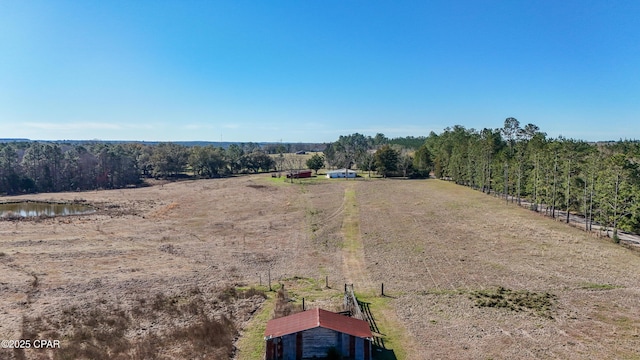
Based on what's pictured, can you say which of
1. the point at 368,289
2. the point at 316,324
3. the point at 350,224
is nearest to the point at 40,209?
the point at 350,224

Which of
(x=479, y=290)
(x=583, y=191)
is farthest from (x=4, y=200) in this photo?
(x=583, y=191)

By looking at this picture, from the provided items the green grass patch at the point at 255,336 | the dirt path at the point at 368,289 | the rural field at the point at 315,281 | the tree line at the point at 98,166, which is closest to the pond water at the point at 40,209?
the rural field at the point at 315,281

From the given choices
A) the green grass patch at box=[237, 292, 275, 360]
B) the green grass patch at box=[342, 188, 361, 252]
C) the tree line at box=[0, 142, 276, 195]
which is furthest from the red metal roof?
the tree line at box=[0, 142, 276, 195]

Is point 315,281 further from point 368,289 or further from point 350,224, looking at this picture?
point 350,224

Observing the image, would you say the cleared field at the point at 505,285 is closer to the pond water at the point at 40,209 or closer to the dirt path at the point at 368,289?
the dirt path at the point at 368,289

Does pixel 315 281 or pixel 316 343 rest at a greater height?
pixel 316 343

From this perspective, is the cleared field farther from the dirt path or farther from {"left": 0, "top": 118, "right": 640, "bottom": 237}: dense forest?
{"left": 0, "top": 118, "right": 640, "bottom": 237}: dense forest

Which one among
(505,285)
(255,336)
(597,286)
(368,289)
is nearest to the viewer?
(255,336)
